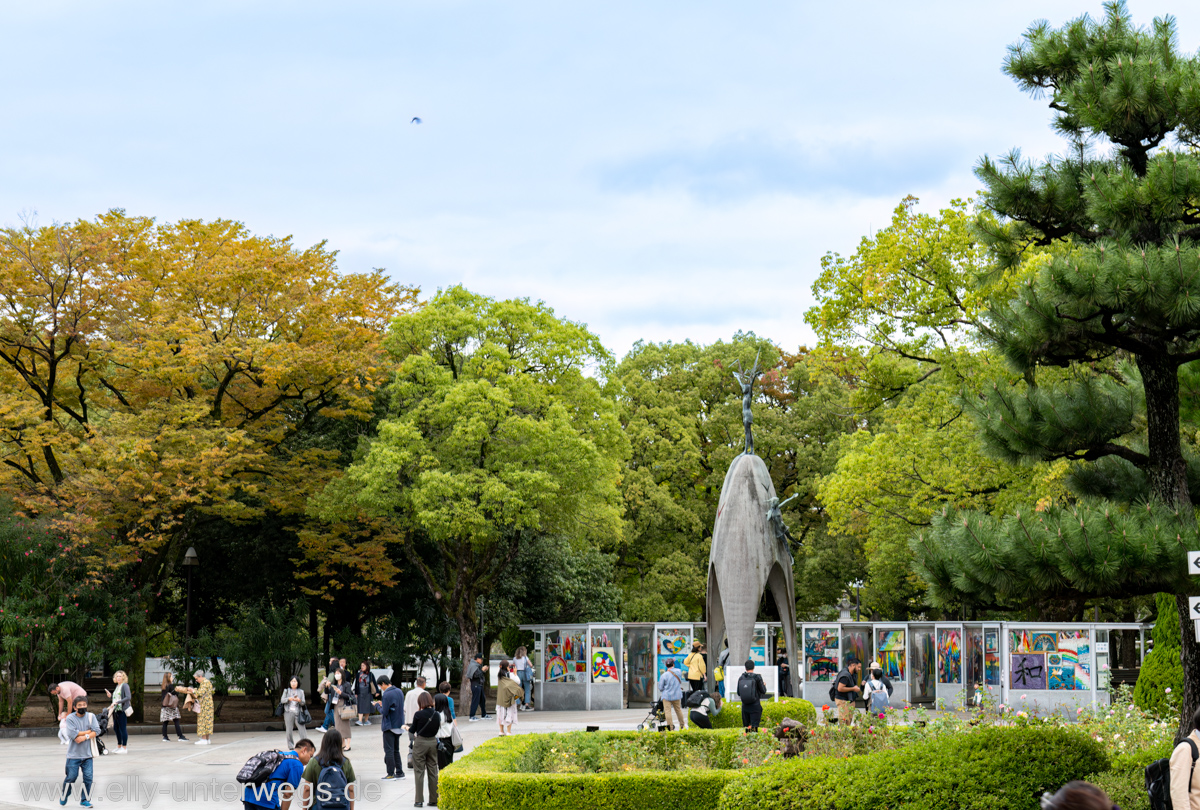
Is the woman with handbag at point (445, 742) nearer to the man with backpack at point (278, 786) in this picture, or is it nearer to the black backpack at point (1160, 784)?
the man with backpack at point (278, 786)

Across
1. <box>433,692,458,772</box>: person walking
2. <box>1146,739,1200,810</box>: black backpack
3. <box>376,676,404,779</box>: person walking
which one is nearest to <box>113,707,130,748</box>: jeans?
<box>376,676,404,779</box>: person walking

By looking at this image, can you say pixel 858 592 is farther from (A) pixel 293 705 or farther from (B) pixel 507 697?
(A) pixel 293 705

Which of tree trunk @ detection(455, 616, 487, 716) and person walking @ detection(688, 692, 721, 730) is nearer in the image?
person walking @ detection(688, 692, 721, 730)

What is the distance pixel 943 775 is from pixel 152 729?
22302mm

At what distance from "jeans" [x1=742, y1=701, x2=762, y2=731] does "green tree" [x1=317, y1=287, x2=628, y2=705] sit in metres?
11.0

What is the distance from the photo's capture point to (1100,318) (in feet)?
34.2

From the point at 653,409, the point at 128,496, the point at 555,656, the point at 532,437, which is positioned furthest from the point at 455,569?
the point at 653,409

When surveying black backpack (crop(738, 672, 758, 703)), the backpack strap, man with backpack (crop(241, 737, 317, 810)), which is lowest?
black backpack (crop(738, 672, 758, 703))

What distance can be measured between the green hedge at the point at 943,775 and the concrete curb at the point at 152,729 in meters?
19.0

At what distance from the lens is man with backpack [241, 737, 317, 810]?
9844 millimetres

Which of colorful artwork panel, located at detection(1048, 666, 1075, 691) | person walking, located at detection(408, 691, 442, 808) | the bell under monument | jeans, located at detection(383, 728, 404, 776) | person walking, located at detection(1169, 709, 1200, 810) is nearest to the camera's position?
person walking, located at detection(1169, 709, 1200, 810)

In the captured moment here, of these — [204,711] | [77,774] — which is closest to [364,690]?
[204,711]

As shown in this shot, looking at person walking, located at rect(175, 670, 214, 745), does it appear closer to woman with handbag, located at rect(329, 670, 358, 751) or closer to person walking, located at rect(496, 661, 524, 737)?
woman with handbag, located at rect(329, 670, 358, 751)

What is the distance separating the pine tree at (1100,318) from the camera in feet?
30.7
